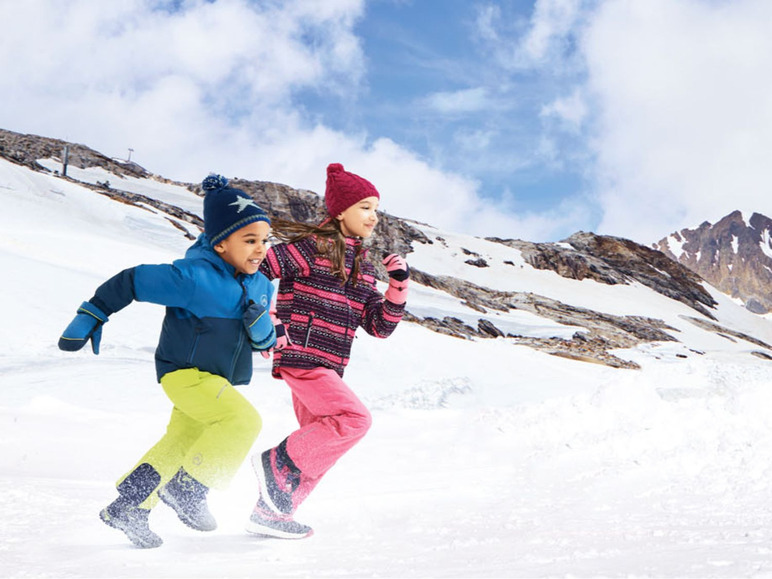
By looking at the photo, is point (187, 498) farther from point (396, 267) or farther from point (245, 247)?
point (396, 267)

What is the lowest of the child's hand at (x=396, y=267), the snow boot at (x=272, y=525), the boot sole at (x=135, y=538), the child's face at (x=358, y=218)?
the boot sole at (x=135, y=538)

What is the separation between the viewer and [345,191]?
141 inches

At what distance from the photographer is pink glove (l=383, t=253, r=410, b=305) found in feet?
11.3

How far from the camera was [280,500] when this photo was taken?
10.2ft

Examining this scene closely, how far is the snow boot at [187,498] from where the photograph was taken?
292cm

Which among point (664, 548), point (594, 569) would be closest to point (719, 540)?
point (664, 548)

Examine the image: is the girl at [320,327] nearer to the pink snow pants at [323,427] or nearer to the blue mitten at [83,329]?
the pink snow pants at [323,427]

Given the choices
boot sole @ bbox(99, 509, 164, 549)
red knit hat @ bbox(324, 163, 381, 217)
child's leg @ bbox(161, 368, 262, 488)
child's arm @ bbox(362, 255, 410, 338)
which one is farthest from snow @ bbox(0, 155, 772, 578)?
red knit hat @ bbox(324, 163, 381, 217)

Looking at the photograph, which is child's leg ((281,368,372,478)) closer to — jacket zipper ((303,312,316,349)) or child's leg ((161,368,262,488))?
jacket zipper ((303,312,316,349))

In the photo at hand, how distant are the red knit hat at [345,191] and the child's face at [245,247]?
0.61 metres

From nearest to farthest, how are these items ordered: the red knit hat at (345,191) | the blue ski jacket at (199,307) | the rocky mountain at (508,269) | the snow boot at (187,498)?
the blue ski jacket at (199,307), the snow boot at (187,498), the red knit hat at (345,191), the rocky mountain at (508,269)

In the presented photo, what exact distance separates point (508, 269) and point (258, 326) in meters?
54.7

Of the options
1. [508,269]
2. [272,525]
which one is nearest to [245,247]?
[272,525]

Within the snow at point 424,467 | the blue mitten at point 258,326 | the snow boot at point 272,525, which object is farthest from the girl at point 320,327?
the snow at point 424,467
